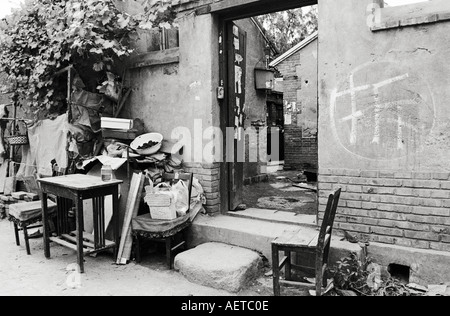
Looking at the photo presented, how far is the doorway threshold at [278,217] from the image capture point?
4762 mm

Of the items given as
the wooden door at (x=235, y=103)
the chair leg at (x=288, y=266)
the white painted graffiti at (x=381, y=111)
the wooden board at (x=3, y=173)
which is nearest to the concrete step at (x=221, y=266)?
the chair leg at (x=288, y=266)

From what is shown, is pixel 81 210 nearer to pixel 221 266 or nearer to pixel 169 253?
pixel 169 253

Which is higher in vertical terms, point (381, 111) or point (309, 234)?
point (381, 111)

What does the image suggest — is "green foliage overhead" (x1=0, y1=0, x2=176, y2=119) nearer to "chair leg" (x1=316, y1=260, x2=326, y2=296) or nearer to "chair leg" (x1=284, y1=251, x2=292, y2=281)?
"chair leg" (x1=284, y1=251, x2=292, y2=281)

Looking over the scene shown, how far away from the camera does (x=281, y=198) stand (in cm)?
720

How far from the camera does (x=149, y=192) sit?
4.89m

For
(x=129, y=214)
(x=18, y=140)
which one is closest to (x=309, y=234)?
(x=129, y=214)

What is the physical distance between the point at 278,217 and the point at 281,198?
2143 mm

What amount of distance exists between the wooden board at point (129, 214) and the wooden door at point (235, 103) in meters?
1.42

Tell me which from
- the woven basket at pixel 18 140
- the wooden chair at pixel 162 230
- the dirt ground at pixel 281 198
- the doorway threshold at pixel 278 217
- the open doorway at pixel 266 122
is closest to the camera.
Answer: the wooden chair at pixel 162 230

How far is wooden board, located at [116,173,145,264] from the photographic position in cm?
490

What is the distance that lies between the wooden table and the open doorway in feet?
6.05

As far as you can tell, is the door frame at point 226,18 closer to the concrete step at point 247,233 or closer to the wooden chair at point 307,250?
the concrete step at point 247,233

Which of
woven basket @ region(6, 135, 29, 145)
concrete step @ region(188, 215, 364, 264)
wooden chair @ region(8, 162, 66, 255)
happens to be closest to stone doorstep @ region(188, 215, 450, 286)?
concrete step @ region(188, 215, 364, 264)
